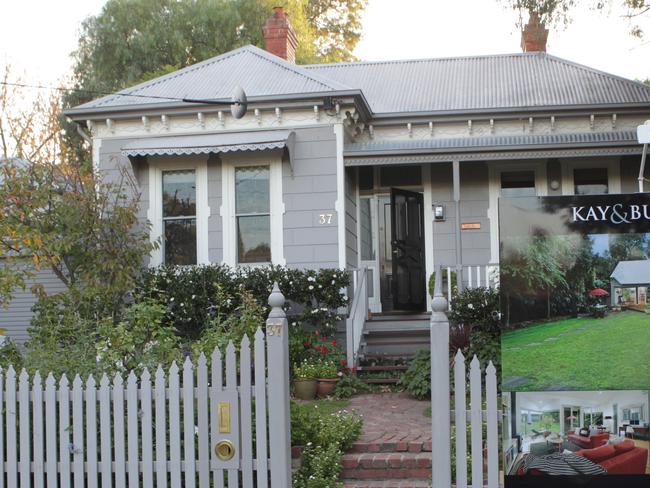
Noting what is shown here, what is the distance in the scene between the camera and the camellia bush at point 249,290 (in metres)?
12.4

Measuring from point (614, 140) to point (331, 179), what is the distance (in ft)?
14.2

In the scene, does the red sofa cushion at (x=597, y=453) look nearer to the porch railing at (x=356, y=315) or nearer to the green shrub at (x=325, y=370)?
the green shrub at (x=325, y=370)

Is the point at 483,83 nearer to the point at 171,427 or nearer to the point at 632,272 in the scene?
the point at 632,272

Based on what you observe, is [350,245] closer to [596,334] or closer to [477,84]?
[477,84]

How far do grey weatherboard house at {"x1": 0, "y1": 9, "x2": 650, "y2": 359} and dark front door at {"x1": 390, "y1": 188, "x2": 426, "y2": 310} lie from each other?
0.02 meters

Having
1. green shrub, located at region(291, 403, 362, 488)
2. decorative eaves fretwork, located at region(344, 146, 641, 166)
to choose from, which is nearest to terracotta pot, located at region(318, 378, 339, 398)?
green shrub, located at region(291, 403, 362, 488)

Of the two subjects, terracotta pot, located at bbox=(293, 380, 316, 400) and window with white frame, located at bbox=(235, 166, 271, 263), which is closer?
terracotta pot, located at bbox=(293, 380, 316, 400)

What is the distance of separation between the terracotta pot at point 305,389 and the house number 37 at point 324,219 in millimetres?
3146

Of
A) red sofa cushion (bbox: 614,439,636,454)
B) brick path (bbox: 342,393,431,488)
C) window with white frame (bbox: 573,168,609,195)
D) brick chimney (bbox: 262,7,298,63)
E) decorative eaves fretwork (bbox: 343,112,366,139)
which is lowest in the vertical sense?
brick path (bbox: 342,393,431,488)

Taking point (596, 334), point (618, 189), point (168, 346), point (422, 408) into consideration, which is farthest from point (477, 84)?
point (596, 334)

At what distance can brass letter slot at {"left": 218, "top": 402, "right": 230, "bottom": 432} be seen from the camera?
5508 millimetres

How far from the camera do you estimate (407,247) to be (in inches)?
571

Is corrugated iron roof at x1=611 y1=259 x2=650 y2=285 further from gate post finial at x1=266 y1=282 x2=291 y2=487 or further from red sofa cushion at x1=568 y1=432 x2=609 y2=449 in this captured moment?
gate post finial at x1=266 y1=282 x2=291 y2=487

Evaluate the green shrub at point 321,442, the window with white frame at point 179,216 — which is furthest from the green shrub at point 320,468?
the window with white frame at point 179,216
